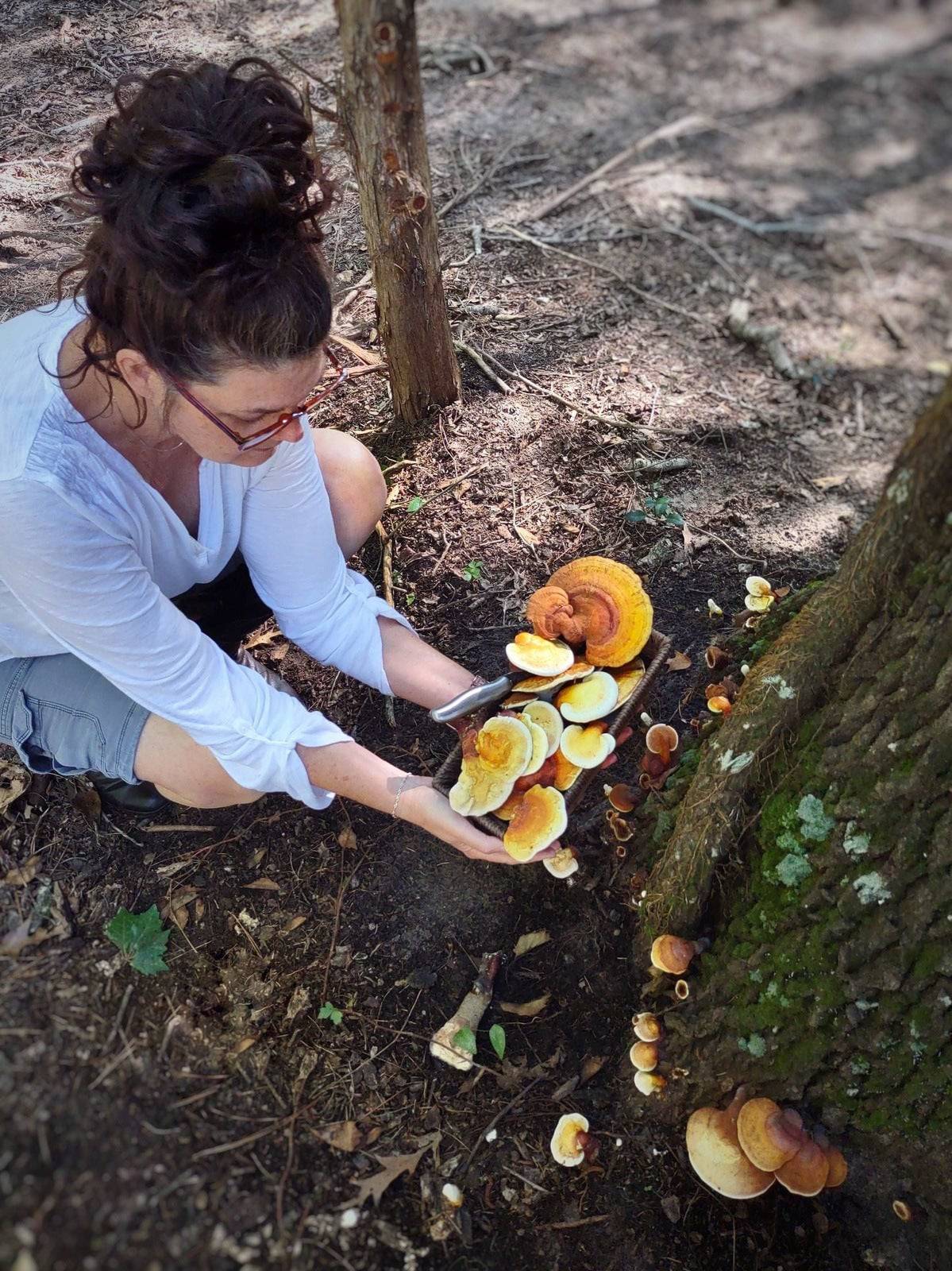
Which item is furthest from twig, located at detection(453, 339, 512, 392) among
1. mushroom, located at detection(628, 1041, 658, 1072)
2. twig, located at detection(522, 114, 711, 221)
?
mushroom, located at detection(628, 1041, 658, 1072)

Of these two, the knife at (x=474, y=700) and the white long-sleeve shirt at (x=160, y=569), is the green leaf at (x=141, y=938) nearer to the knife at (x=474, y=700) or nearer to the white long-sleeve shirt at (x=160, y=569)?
the white long-sleeve shirt at (x=160, y=569)

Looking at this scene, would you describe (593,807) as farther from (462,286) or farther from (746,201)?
(746,201)

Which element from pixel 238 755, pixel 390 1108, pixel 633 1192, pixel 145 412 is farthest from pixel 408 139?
pixel 633 1192

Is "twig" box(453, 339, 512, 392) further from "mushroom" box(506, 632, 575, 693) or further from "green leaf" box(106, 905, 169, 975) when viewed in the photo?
"green leaf" box(106, 905, 169, 975)

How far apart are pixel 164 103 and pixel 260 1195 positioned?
269 cm

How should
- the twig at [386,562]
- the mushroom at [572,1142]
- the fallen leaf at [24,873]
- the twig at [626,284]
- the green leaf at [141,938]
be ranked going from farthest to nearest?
the twig at [626,284] → the twig at [386,562] → the fallen leaf at [24,873] → the green leaf at [141,938] → the mushroom at [572,1142]

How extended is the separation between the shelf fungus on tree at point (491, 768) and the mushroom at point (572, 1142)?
938 millimetres

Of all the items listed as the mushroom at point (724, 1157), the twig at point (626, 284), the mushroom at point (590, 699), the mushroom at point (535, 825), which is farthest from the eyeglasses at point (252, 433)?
the twig at point (626, 284)

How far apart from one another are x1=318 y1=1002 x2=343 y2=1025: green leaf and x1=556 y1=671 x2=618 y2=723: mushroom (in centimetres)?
120

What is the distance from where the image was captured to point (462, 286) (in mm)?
4582

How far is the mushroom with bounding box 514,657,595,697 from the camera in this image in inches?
106

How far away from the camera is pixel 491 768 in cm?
255

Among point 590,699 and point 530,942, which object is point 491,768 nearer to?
point 590,699

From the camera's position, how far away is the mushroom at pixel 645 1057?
254cm
